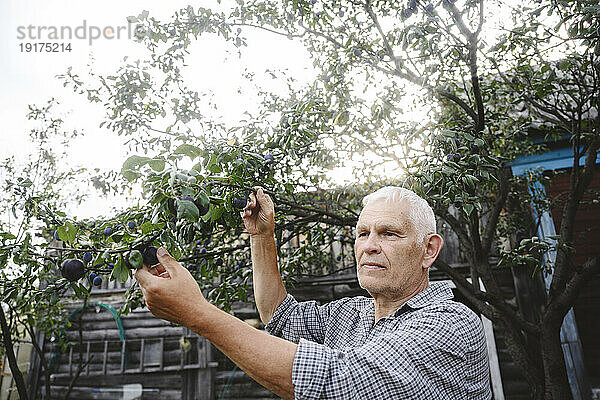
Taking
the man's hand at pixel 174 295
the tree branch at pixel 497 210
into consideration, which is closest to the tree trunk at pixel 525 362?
the tree branch at pixel 497 210

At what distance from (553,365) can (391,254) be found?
9.76ft

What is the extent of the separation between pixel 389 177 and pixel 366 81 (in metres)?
0.89

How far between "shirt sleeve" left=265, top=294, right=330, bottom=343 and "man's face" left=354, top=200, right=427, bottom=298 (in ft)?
1.03

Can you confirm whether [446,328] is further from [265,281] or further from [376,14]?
[376,14]

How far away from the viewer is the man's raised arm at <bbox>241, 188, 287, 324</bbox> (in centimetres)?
175

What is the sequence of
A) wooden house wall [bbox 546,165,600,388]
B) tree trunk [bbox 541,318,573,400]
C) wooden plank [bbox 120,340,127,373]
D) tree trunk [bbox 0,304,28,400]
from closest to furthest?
1. tree trunk [bbox 0,304,28,400]
2. tree trunk [bbox 541,318,573,400]
3. wooden house wall [bbox 546,165,600,388]
4. wooden plank [bbox 120,340,127,373]

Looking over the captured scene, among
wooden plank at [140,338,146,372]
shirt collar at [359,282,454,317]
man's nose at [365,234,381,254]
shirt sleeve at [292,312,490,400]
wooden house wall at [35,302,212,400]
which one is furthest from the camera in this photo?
wooden plank at [140,338,146,372]

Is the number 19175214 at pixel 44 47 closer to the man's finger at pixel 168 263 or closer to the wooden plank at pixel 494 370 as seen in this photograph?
the man's finger at pixel 168 263

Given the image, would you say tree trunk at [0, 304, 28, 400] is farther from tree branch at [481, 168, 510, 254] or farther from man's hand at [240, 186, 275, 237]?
tree branch at [481, 168, 510, 254]

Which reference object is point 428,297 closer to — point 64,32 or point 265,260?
point 265,260

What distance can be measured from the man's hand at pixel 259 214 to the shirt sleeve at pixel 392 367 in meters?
0.74

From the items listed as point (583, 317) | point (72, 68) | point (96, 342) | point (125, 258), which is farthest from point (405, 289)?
point (96, 342)

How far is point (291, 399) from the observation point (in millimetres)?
1070

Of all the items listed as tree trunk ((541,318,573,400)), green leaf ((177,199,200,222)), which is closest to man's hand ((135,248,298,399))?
green leaf ((177,199,200,222))
